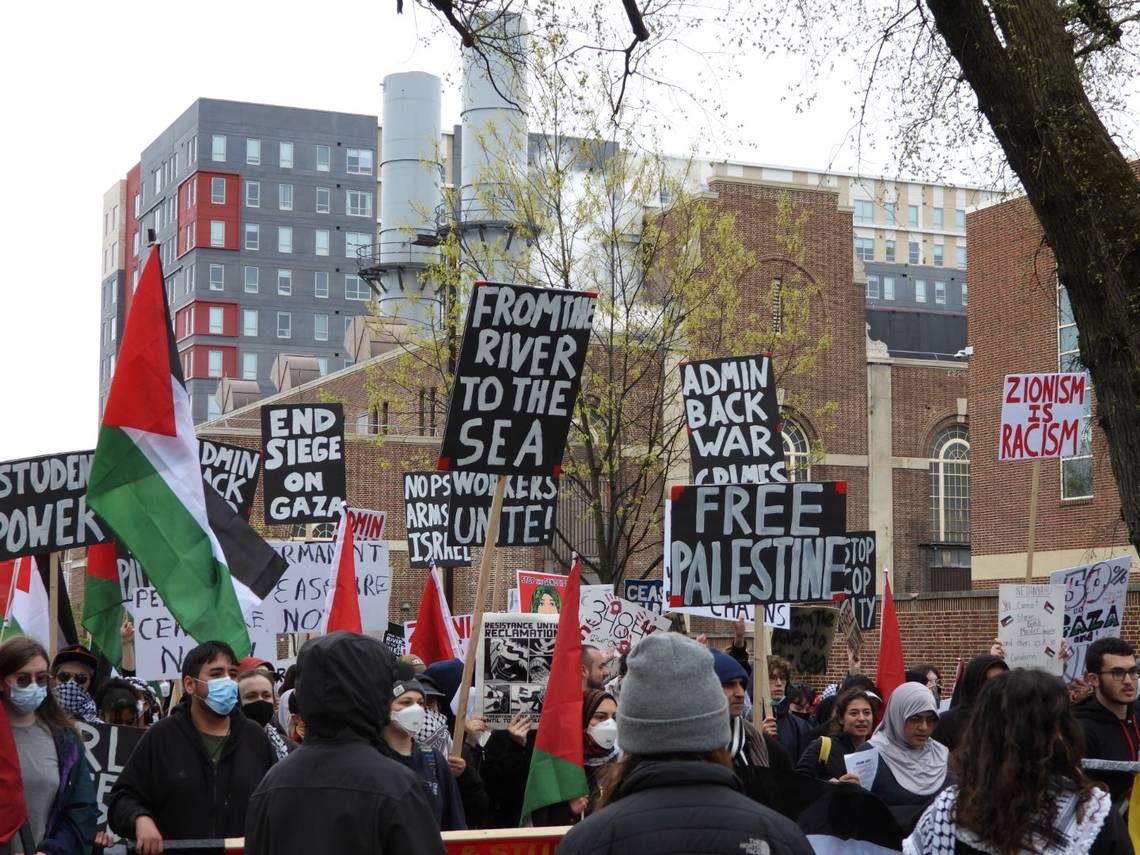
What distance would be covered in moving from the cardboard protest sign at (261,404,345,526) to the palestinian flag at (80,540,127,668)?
5.69 metres

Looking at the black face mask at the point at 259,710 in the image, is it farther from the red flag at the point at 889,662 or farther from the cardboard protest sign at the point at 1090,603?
the cardboard protest sign at the point at 1090,603

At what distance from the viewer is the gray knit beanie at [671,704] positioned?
3451mm

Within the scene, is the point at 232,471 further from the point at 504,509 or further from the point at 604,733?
the point at 604,733

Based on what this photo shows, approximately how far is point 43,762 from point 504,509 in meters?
8.25

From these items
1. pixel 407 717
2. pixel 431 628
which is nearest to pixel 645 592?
pixel 431 628

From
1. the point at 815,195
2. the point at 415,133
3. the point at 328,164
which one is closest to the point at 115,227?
the point at 328,164

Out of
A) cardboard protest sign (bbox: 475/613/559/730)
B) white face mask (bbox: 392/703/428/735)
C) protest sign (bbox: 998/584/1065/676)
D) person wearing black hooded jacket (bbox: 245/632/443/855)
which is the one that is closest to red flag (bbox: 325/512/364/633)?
cardboard protest sign (bbox: 475/613/559/730)

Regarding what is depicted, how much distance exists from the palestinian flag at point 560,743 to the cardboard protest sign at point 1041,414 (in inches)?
280

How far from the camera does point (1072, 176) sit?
959 cm

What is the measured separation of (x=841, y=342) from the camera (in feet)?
154

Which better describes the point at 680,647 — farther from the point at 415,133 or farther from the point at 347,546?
the point at 415,133

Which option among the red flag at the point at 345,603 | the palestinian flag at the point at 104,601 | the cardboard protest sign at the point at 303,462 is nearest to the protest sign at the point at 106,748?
the red flag at the point at 345,603

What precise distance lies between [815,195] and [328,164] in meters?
49.4

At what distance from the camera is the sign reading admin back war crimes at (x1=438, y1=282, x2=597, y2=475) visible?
9.17 metres
